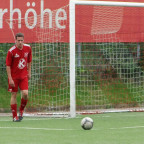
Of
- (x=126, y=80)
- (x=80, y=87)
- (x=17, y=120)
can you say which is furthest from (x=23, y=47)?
(x=126, y=80)

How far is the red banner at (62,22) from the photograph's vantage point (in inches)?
544

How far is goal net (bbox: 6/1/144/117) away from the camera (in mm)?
13562

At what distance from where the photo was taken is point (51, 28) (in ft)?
44.7

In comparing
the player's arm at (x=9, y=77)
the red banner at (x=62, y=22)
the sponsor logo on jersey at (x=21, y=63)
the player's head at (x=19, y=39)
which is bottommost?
the player's arm at (x=9, y=77)

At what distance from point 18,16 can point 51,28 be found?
4.81 feet

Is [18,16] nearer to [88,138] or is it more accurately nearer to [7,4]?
[7,4]

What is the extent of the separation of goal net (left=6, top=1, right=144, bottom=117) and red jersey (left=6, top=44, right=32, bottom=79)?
1776 mm

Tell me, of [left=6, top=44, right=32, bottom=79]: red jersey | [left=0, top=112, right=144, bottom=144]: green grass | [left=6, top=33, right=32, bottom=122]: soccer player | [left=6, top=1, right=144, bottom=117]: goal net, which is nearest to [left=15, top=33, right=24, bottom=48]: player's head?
[left=6, top=33, right=32, bottom=122]: soccer player

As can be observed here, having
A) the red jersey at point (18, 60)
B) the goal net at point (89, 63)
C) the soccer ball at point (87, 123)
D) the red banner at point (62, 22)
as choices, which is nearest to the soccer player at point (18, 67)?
the red jersey at point (18, 60)

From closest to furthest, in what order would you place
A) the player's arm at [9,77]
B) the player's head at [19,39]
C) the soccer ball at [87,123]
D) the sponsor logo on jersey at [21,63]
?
the soccer ball at [87,123], the player's head at [19,39], the player's arm at [9,77], the sponsor logo on jersey at [21,63]

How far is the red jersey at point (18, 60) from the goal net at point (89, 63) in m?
1.78

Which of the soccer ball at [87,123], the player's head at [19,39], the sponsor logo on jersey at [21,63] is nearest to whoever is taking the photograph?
the soccer ball at [87,123]

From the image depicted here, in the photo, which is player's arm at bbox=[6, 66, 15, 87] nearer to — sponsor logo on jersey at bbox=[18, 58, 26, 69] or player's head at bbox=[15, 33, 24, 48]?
sponsor logo on jersey at bbox=[18, 58, 26, 69]

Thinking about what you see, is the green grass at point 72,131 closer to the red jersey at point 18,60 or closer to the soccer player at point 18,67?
the soccer player at point 18,67
